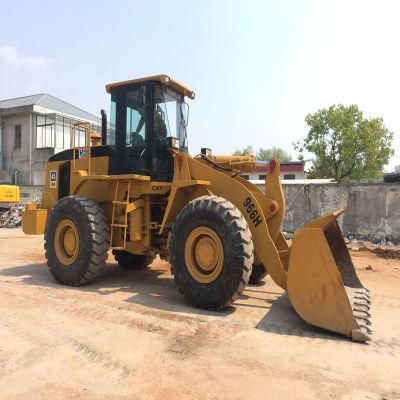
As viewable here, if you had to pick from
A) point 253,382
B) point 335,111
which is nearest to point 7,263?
point 253,382

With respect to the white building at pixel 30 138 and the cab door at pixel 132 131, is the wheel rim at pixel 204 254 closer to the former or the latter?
the cab door at pixel 132 131

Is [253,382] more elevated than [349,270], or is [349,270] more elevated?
[349,270]

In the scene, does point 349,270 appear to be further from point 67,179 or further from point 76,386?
point 67,179

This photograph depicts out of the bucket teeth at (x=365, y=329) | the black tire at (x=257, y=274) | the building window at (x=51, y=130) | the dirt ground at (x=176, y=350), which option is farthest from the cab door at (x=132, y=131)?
the building window at (x=51, y=130)

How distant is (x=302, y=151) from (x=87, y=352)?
37301 millimetres

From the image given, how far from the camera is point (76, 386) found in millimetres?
3682

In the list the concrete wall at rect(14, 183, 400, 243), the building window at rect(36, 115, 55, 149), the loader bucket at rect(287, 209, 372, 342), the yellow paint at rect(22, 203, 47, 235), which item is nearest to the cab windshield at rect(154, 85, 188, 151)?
the yellow paint at rect(22, 203, 47, 235)

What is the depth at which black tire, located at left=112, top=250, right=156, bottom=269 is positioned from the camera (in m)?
8.88

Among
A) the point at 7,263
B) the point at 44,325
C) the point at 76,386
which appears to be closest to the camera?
the point at 76,386

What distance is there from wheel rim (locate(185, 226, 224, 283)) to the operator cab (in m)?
1.69

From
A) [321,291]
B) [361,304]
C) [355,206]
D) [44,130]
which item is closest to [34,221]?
[321,291]

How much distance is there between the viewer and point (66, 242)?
757 cm

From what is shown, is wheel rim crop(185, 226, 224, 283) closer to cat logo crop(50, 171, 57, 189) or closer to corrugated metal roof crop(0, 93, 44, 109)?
cat logo crop(50, 171, 57, 189)

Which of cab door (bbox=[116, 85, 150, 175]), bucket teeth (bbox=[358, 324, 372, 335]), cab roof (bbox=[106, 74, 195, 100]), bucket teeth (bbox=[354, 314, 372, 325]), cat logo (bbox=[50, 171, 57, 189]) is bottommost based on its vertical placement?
bucket teeth (bbox=[358, 324, 372, 335])
